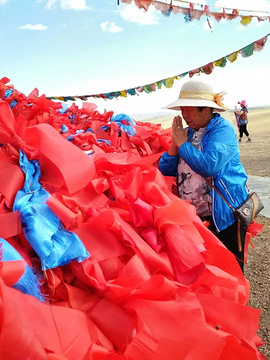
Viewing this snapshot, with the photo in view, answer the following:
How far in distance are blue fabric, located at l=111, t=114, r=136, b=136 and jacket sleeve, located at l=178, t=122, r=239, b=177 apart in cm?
39

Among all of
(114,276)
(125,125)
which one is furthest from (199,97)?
(114,276)

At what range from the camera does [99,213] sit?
121 cm

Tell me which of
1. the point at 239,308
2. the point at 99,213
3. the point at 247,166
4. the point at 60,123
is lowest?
the point at 247,166

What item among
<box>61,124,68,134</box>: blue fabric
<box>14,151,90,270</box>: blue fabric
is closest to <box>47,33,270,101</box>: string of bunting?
<box>61,124,68,134</box>: blue fabric

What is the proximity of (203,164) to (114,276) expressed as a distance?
1.00 metres

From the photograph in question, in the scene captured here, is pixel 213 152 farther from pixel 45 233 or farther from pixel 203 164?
pixel 45 233

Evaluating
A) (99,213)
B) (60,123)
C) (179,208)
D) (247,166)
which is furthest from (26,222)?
(247,166)

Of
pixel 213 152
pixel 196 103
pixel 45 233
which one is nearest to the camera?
pixel 45 233

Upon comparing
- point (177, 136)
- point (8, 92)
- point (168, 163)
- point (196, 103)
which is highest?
point (8, 92)

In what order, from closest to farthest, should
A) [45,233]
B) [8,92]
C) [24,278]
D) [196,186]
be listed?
[24,278]
[45,233]
[8,92]
[196,186]

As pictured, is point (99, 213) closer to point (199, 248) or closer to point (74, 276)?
point (74, 276)

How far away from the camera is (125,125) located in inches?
90.5

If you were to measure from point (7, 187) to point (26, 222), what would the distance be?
6.4 inches

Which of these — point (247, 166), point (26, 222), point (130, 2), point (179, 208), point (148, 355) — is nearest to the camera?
point (148, 355)
